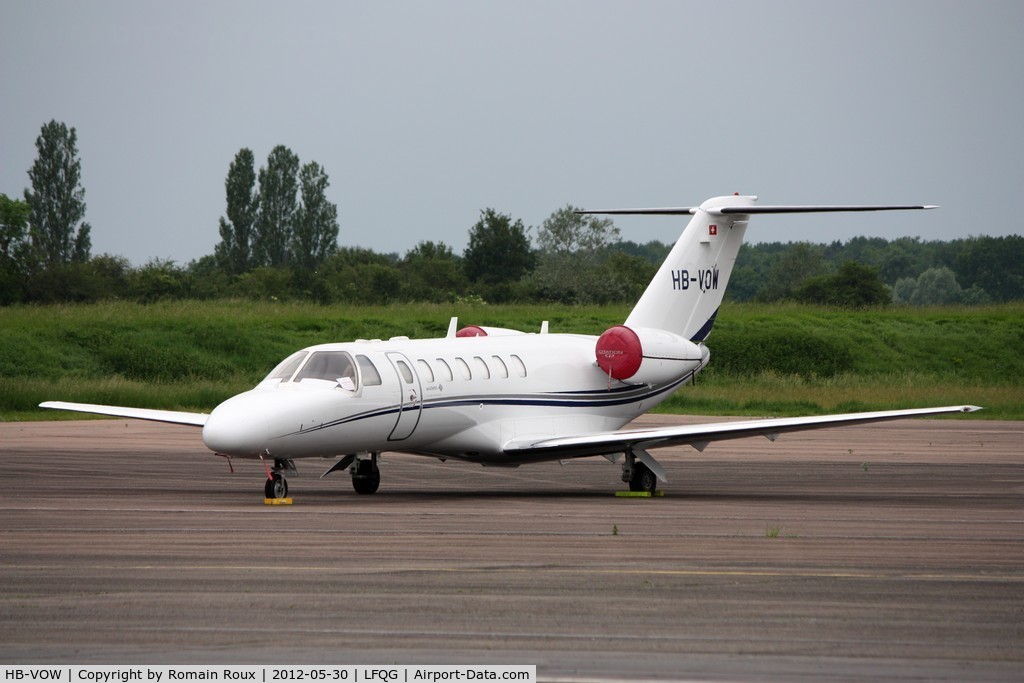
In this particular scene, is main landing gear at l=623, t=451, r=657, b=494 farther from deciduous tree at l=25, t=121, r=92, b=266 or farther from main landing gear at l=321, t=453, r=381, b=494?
deciduous tree at l=25, t=121, r=92, b=266

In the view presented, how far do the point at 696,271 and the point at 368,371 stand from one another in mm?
8211

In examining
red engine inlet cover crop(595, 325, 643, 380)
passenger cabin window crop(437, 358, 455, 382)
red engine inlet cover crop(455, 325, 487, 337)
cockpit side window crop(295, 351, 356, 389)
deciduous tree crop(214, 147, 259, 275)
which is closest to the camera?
cockpit side window crop(295, 351, 356, 389)

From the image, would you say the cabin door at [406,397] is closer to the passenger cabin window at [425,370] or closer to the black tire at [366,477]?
the passenger cabin window at [425,370]

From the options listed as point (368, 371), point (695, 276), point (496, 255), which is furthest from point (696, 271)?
point (496, 255)

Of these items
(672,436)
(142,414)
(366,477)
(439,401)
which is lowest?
(366,477)

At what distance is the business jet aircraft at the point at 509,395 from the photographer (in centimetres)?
2019

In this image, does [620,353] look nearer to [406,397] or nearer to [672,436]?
[672,436]

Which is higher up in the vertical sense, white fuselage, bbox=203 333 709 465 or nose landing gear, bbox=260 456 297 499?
white fuselage, bbox=203 333 709 465

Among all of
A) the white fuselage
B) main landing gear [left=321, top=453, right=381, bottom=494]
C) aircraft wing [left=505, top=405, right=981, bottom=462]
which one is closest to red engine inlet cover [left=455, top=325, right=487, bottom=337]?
the white fuselage

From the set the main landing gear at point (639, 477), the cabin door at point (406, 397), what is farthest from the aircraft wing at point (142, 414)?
the main landing gear at point (639, 477)

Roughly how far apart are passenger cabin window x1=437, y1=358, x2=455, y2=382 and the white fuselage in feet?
0.07

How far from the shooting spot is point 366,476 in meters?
22.6

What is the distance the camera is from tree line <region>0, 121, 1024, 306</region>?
86.2 metres

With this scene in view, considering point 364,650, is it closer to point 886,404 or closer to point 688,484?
point 688,484
